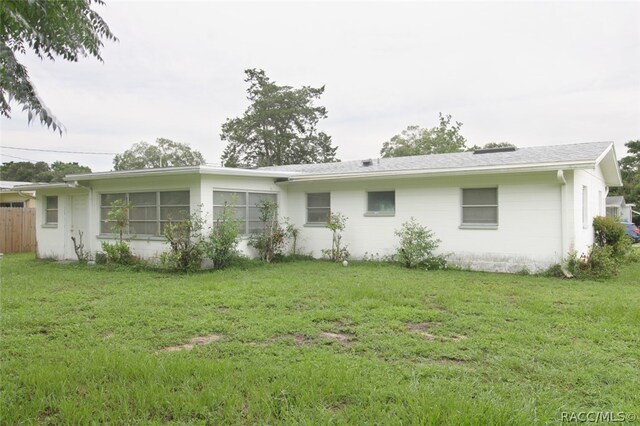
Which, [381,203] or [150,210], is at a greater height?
[381,203]

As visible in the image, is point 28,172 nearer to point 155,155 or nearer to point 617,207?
point 155,155

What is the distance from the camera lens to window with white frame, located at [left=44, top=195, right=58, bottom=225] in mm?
13719

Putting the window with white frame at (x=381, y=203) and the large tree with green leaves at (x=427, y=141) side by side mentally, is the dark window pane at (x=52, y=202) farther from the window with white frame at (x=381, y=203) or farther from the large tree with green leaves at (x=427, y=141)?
the large tree with green leaves at (x=427, y=141)

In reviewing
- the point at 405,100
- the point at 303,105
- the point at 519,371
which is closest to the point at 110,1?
the point at 519,371

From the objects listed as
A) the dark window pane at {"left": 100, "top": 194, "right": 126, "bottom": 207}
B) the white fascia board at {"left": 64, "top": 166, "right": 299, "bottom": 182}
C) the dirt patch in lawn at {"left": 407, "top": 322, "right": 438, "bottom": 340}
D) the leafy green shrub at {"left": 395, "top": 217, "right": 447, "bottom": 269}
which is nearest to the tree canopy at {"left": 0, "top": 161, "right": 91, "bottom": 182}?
the dark window pane at {"left": 100, "top": 194, "right": 126, "bottom": 207}

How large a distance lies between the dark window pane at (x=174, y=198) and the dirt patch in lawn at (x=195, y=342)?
663 cm

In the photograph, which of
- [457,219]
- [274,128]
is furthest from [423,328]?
[274,128]

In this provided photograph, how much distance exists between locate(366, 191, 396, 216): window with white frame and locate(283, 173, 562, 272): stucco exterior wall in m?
0.15

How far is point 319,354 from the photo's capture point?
4219 millimetres

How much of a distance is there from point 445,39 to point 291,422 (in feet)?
42.4

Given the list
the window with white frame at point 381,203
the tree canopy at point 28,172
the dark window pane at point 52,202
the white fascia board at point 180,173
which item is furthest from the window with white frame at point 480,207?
the tree canopy at point 28,172

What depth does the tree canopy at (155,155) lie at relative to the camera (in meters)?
35.8

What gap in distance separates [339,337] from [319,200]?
328 inches

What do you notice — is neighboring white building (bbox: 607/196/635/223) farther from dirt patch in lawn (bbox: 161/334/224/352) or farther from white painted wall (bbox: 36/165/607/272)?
dirt patch in lawn (bbox: 161/334/224/352)
